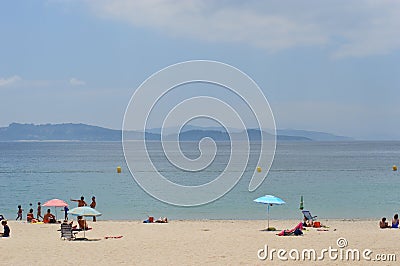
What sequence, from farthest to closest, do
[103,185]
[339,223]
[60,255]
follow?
[103,185]
[339,223]
[60,255]

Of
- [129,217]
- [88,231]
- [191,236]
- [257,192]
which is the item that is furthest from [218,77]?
[257,192]

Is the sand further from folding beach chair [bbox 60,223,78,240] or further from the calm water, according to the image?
the calm water

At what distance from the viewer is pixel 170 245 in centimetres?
1667

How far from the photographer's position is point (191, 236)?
19031 millimetres

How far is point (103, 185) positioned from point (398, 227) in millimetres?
32753

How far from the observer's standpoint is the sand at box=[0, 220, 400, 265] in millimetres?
14141

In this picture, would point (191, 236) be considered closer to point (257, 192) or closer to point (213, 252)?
point (213, 252)

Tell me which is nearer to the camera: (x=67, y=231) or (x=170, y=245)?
(x=170, y=245)
